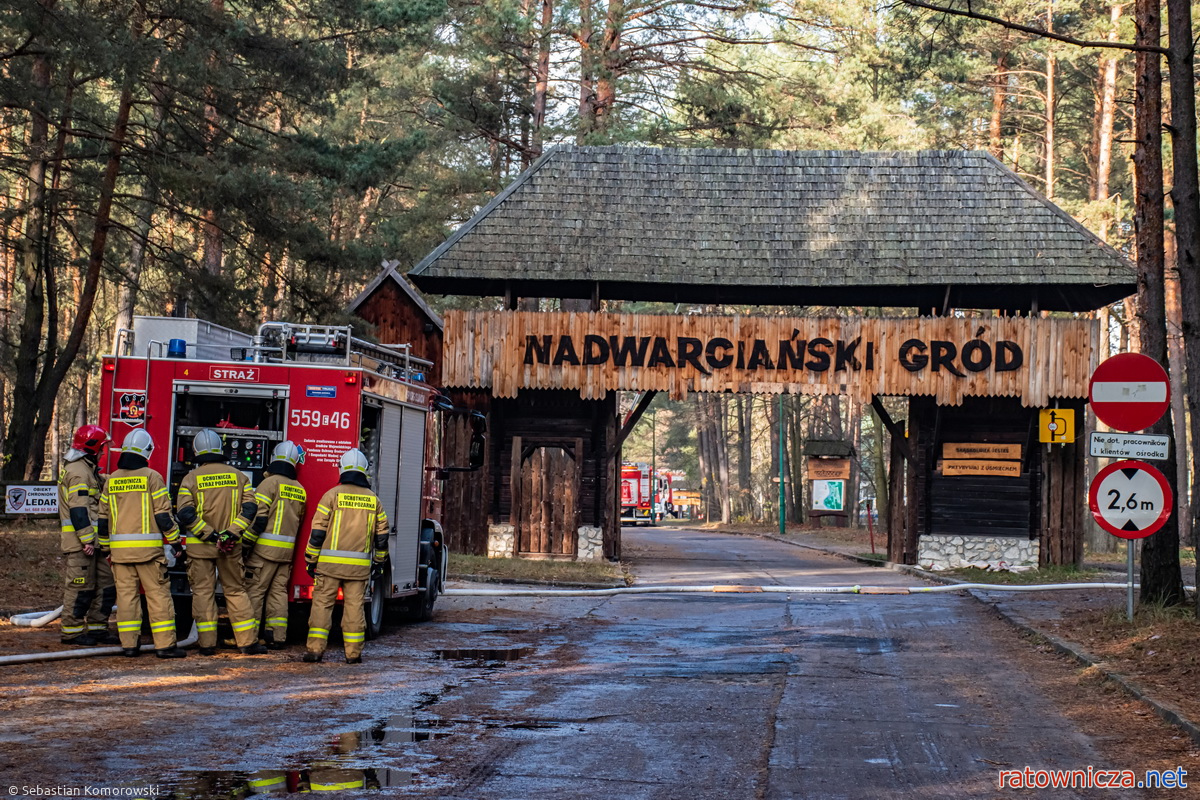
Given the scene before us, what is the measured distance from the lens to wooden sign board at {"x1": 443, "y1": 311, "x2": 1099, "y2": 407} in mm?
27734

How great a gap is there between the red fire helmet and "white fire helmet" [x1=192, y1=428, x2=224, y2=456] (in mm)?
988

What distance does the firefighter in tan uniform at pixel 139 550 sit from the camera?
12141 mm

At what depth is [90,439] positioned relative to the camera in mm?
13211

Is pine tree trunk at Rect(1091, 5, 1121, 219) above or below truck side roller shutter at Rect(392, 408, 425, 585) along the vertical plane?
above

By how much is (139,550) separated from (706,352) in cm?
1734

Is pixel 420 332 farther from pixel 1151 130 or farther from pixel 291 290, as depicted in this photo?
pixel 1151 130

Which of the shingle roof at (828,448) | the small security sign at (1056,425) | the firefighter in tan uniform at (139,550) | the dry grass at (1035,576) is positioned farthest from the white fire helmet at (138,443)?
the shingle roof at (828,448)

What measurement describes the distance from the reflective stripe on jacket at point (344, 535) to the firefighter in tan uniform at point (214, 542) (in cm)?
67

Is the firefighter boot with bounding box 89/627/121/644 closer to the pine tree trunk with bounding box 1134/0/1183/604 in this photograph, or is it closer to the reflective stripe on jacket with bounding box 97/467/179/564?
the reflective stripe on jacket with bounding box 97/467/179/564

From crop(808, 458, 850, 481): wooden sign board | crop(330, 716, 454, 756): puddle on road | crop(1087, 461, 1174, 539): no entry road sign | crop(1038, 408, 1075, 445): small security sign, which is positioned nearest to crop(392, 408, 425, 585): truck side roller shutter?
crop(330, 716, 454, 756): puddle on road

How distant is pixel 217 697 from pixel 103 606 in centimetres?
367

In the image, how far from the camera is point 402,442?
15.3 m

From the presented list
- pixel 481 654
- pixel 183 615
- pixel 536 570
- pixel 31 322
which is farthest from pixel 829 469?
pixel 183 615

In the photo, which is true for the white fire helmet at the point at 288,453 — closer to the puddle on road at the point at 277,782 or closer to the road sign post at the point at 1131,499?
the puddle on road at the point at 277,782
